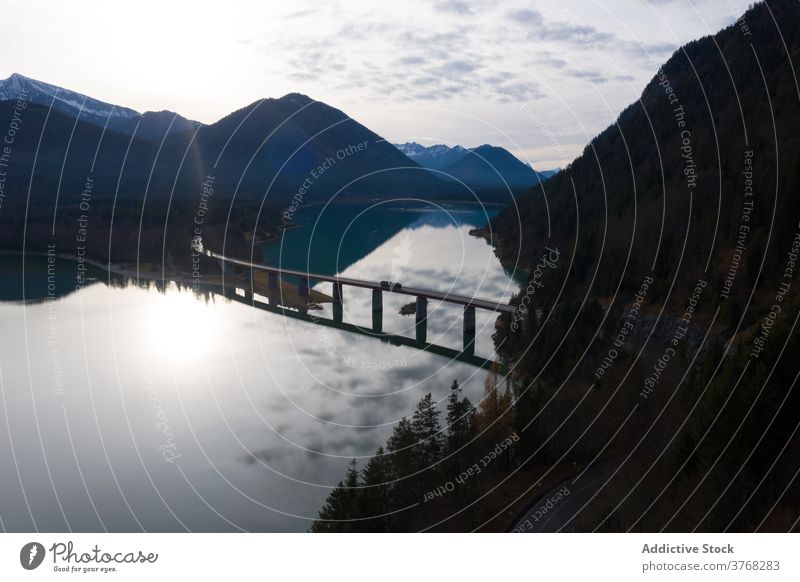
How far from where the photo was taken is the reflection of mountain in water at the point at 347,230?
238ft

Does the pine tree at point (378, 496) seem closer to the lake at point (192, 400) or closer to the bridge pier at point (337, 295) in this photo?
the lake at point (192, 400)

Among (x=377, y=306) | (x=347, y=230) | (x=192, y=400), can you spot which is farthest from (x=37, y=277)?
(x=347, y=230)

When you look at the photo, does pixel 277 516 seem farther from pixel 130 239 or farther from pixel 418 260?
pixel 130 239

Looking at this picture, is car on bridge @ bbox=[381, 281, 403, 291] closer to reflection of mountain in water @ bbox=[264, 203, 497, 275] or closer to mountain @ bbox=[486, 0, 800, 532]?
mountain @ bbox=[486, 0, 800, 532]

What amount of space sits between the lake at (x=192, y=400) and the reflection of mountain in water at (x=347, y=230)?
19010mm

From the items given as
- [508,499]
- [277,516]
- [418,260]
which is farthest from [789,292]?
[418,260]

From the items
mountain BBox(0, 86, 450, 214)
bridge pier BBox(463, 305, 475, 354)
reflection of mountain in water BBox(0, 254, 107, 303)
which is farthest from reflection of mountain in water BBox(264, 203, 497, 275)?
bridge pier BBox(463, 305, 475, 354)

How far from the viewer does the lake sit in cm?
1780

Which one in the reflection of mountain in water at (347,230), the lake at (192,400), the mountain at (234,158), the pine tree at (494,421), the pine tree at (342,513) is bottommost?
the lake at (192,400)

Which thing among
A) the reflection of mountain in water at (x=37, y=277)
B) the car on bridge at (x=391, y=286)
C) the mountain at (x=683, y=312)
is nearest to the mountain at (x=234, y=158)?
the reflection of mountain in water at (x=37, y=277)

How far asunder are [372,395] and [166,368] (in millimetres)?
10346

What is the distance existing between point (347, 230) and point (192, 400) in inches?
3064

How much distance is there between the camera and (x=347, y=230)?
101688 mm

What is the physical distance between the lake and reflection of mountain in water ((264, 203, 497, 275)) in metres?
19.0
